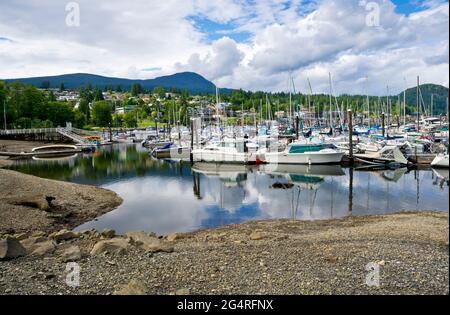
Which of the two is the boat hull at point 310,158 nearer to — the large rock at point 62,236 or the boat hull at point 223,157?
the boat hull at point 223,157

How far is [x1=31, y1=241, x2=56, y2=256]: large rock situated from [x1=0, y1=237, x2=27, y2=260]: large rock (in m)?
0.40

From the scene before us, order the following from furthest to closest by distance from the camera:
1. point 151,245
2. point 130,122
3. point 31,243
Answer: point 130,122, point 31,243, point 151,245

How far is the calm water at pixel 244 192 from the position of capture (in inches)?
903

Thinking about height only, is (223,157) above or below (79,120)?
below

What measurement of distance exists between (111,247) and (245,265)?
5038mm

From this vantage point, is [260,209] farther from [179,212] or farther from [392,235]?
[392,235]

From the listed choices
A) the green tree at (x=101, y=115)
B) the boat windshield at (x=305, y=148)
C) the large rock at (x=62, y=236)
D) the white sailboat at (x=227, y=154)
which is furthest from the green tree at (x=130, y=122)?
the large rock at (x=62, y=236)

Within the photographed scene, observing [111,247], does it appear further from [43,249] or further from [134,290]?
[134,290]

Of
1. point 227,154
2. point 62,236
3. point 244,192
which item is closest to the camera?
point 62,236

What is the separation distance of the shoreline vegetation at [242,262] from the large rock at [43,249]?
34 millimetres

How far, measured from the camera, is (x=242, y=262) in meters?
10.9

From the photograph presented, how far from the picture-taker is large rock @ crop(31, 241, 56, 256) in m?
12.4

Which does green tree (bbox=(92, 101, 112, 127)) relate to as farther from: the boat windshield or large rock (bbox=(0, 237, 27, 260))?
large rock (bbox=(0, 237, 27, 260))

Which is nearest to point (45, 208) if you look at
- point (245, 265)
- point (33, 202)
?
point (33, 202)
